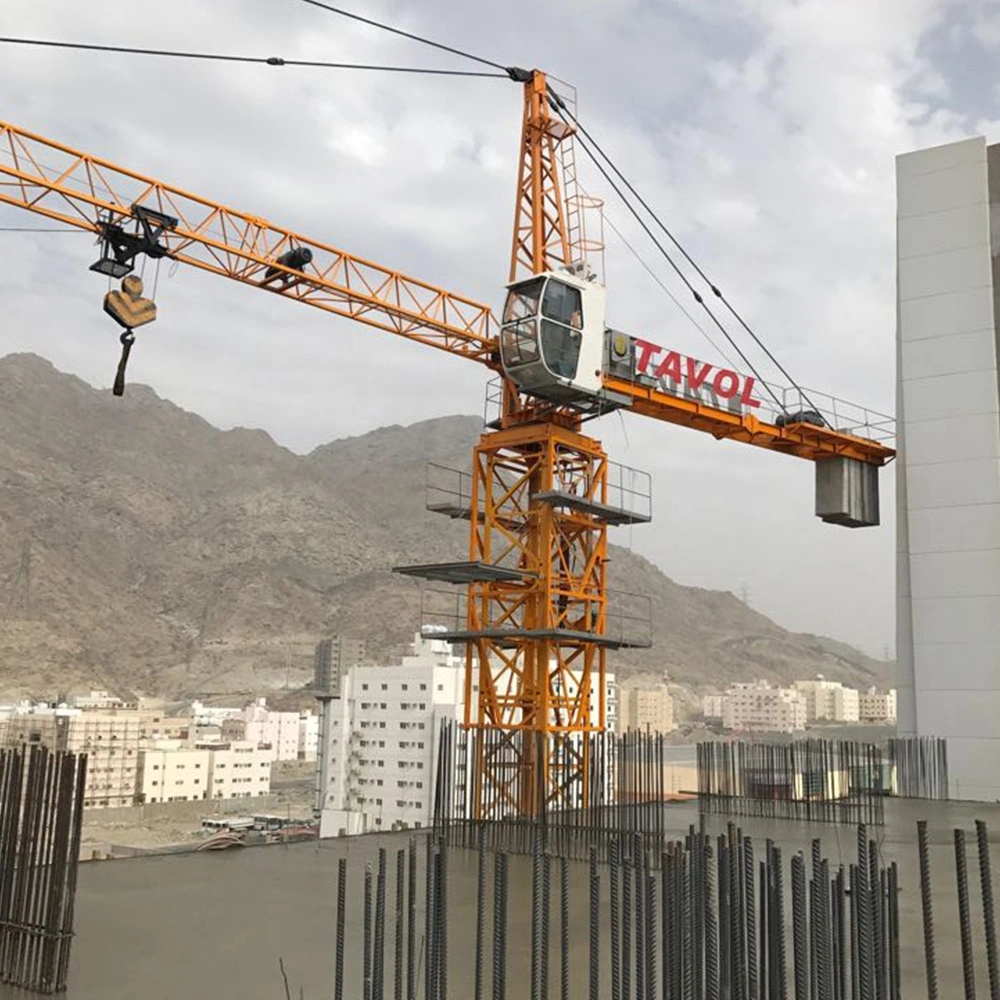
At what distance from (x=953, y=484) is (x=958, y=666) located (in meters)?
3.94

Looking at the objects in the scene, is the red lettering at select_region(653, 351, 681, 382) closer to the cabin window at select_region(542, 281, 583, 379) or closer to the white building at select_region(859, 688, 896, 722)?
the cabin window at select_region(542, 281, 583, 379)

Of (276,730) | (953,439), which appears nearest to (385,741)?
(953,439)

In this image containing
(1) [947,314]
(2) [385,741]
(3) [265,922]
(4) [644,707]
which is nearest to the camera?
(3) [265,922]

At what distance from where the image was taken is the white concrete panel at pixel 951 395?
22797mm

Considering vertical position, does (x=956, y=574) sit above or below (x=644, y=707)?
above

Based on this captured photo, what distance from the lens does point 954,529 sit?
22.9 m

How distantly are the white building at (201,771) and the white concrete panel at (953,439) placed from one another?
84.5 metres

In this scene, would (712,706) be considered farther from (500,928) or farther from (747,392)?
(500,928)

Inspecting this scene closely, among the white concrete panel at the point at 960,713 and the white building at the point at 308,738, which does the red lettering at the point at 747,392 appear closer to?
the white concrete panel at the point at 960,713

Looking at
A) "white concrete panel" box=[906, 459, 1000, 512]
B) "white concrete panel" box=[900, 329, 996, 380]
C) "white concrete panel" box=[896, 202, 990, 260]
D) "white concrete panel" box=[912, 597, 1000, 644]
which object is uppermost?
"white concrete panel" box=[896, 202, 990, 260]

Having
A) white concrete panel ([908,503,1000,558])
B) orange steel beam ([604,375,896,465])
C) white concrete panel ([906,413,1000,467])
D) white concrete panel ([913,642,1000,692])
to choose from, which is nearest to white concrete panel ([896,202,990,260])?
white concrete panel ([906,413,1000,467])

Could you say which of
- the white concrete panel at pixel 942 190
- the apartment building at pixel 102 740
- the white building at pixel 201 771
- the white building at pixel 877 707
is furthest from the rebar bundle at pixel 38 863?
the white building at pixel 877 707

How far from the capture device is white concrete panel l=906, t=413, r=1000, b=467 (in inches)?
892

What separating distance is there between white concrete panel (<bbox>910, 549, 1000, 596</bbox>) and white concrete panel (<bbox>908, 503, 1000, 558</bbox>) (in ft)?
0.50
